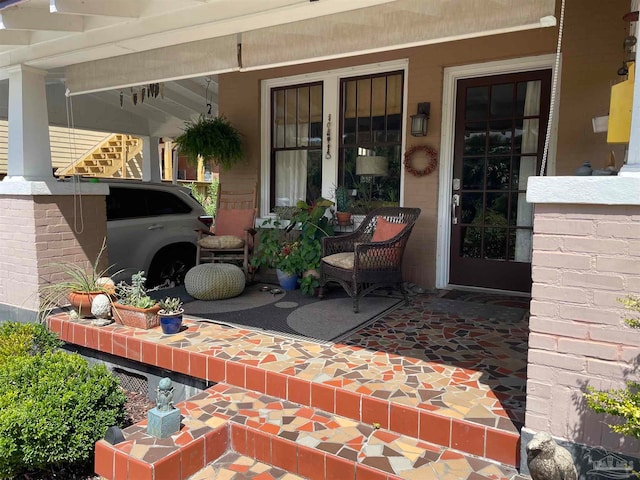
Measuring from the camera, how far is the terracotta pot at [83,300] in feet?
11.0

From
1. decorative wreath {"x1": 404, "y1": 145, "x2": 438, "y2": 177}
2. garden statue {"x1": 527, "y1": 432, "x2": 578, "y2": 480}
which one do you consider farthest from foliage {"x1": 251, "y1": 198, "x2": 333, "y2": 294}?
garden statue {"x1": 527, "y1": 432, "x2": 578, "y2": 480}

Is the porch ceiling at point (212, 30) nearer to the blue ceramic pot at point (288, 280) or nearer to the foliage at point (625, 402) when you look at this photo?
the foliage at point (625, 402)

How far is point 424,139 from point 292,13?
212 cm

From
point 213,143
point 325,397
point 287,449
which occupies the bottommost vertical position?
point 287,449

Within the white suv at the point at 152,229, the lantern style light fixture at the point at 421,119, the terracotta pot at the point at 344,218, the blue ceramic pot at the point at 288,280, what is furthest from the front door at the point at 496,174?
the white suv at the point at 152,229

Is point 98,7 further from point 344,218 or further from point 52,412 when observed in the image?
point 344,218

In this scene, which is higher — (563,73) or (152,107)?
(152,107)

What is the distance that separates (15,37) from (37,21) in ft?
1.71

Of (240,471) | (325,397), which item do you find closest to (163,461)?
(240,471)

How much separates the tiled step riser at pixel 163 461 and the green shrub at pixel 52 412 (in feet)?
0.91

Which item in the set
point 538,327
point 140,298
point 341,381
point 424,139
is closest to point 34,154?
point 140,298

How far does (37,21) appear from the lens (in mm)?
2975

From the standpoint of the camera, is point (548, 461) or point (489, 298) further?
point (489, 298)

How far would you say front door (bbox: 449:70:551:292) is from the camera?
4055 mm
